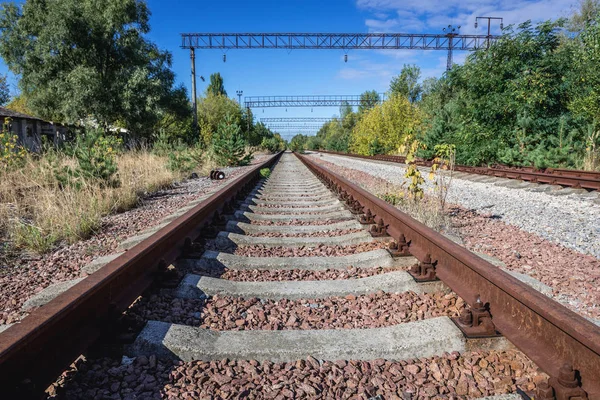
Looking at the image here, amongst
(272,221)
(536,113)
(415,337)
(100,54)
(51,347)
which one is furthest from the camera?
(100,54)

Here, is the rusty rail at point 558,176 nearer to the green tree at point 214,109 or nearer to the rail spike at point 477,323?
the rail spike at point 477,323

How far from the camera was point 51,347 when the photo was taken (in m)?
1.50

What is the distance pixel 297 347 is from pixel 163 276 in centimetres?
112

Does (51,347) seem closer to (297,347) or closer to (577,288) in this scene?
(297,347)

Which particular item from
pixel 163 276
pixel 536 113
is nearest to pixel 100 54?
pixel 536 113

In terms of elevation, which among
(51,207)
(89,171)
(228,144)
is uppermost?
(228,144)

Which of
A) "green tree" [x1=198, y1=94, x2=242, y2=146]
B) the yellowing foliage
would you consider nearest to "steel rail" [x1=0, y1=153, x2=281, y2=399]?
the yellowing foliage

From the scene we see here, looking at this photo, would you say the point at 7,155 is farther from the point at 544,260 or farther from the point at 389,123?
the point at 389,123

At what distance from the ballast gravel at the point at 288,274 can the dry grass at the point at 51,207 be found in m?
2.00

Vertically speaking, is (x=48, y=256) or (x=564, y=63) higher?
(x=564, y=63)

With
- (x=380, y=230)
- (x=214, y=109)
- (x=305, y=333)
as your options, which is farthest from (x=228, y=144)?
(x=214, y=109)

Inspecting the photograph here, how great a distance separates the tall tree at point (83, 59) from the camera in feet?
83.1

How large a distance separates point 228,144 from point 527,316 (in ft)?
46.6

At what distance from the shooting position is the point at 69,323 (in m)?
1.62
